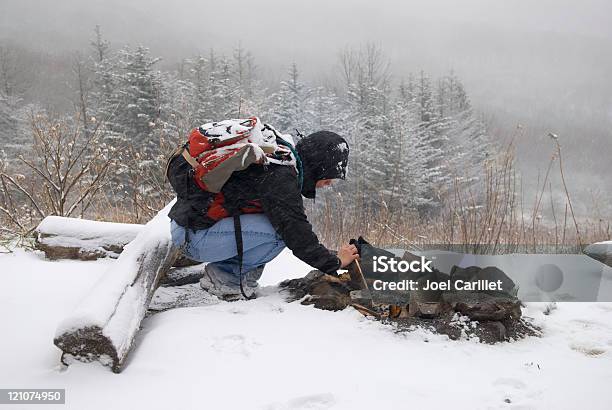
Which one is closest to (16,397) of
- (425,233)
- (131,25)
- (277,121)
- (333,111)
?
(425,233)

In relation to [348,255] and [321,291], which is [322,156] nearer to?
[348,255]

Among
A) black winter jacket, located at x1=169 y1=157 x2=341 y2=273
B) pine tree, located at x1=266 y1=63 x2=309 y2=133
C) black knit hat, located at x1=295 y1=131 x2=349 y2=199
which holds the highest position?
pine tree, located at x1=266 y1=63 x2=309 y2=133

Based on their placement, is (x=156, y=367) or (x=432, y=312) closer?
(x=156, y=367)

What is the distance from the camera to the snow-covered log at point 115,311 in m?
1.61

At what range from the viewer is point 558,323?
7.00 feet

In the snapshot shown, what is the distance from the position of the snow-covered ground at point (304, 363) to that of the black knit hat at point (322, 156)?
2.44 ft

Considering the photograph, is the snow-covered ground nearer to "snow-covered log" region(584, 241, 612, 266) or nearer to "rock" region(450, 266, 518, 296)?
"rock" region(450, 266, 518, 296)

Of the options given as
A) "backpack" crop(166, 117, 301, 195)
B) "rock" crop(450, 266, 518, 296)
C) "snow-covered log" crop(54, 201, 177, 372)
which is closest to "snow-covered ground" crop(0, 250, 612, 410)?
"snow-covered log" crop(54, 201, 177, 372)

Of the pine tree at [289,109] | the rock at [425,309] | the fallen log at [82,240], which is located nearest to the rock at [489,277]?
the rock at [425,309]

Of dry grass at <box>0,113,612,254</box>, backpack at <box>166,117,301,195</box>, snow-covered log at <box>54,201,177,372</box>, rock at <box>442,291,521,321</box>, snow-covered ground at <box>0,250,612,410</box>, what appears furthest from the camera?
dry grass at <box>0,113,612,254</box>

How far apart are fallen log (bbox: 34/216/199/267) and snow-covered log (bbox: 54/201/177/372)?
35.8 inches

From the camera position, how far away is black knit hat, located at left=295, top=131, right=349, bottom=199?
94.9 inches

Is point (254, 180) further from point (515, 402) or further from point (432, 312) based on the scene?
point (515, 402)

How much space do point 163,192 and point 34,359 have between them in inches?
143
